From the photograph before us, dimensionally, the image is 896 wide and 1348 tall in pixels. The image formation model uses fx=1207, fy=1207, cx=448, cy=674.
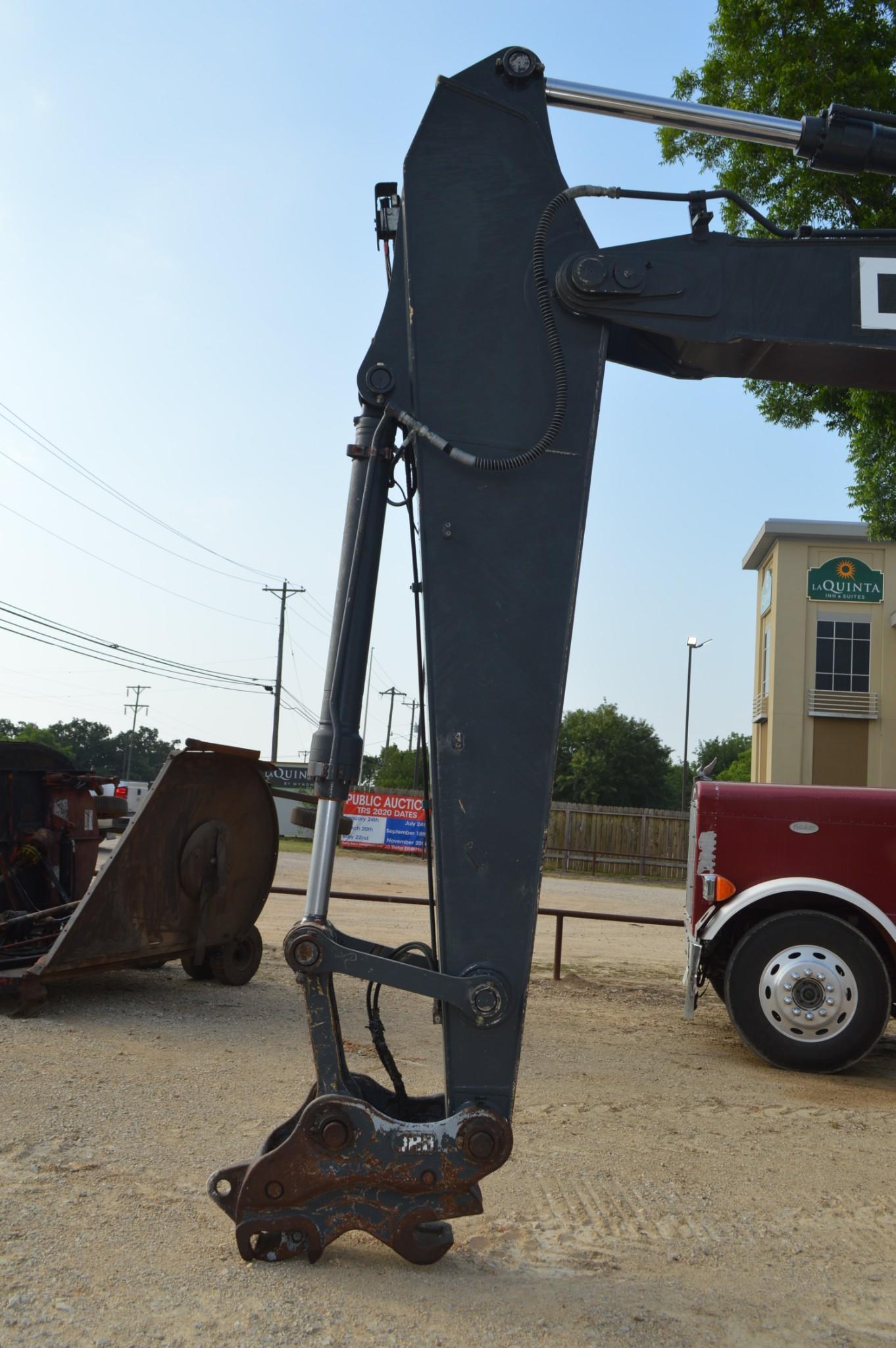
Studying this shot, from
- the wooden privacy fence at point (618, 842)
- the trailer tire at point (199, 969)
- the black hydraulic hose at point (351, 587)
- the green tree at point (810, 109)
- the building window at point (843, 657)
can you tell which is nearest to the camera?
the black hydraulic hose at point (351, 587)

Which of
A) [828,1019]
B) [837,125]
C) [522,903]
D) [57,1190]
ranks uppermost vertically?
[837,125]

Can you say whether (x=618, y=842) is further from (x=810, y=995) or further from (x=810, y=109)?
(x=810, y=995)

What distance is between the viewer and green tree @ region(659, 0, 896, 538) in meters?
13.1

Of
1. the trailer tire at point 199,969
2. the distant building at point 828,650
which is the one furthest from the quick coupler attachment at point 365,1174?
the distant building at point 828,650

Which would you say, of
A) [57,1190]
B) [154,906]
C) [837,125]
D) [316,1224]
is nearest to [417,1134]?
[316,1224]

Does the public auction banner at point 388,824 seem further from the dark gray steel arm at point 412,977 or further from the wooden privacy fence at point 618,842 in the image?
the dark gray steel arm at point 412,977

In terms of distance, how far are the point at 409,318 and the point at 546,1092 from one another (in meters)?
4.23

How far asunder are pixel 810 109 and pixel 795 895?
9.95 m

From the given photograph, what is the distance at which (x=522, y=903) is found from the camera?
3795mm

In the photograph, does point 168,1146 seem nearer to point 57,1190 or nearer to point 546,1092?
point 57,1190

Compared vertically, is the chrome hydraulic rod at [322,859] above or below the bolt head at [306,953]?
above

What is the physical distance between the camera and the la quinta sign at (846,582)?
30.4 m

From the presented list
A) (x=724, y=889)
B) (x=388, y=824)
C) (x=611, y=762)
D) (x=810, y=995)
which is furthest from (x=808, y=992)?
(x=611, y=762)

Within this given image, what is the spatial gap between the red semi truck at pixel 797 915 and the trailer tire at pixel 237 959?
10.8 feet
